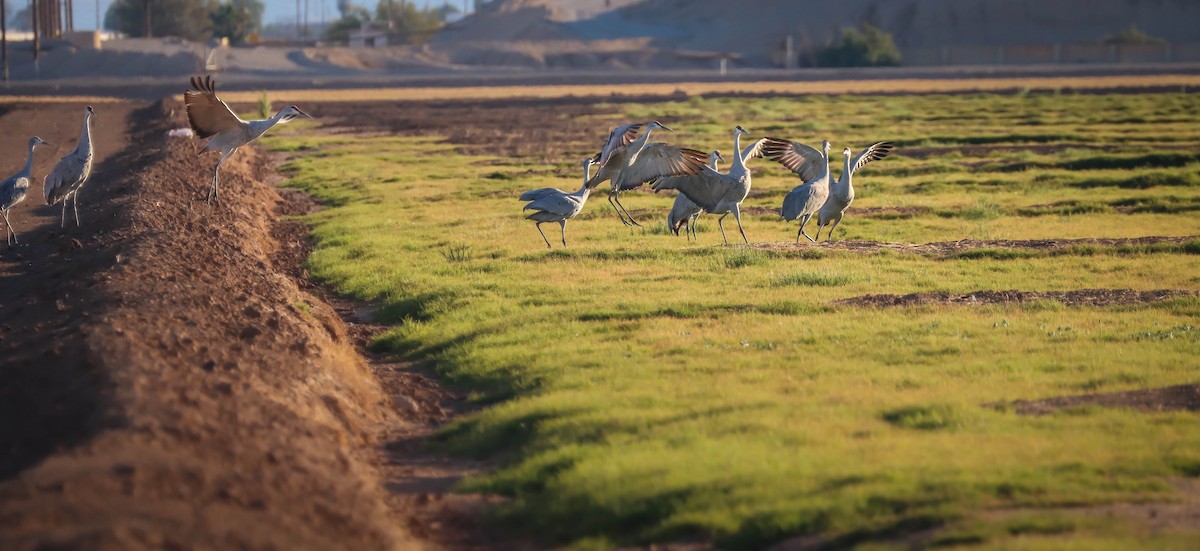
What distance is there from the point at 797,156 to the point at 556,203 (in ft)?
12.5

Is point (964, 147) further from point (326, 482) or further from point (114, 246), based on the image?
point (326, 482)

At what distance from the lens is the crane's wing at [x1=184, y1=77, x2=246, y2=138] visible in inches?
660

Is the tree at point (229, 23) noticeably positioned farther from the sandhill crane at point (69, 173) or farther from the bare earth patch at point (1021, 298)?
the bare earth patch at point (1021, 298)

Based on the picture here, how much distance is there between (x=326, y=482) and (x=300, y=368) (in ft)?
9.21

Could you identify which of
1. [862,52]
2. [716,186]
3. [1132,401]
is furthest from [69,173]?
[862,52]

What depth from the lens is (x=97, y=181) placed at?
82.2ft

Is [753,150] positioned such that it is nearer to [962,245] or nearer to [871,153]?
[871,153]

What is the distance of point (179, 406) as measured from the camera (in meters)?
8.23

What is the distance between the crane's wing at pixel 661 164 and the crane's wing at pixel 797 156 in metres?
1.58

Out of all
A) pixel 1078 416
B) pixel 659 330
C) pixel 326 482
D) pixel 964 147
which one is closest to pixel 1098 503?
pixel 1078 416

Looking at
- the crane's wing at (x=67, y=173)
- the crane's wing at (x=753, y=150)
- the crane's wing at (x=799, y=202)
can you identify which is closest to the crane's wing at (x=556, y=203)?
the crane's wing at (x=753, y=150)

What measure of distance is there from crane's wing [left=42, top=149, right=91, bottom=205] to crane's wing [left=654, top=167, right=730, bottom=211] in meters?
7.97

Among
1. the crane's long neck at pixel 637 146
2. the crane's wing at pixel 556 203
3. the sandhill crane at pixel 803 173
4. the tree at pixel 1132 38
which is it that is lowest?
the crane's wing at pixel 556 203

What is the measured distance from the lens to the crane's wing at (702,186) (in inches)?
654
